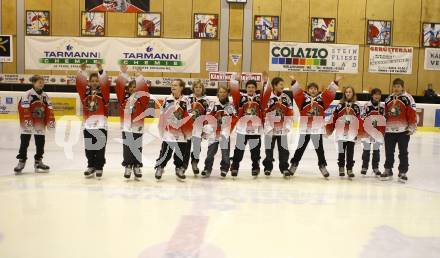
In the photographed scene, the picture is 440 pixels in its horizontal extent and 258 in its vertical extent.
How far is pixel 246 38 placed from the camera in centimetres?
1858

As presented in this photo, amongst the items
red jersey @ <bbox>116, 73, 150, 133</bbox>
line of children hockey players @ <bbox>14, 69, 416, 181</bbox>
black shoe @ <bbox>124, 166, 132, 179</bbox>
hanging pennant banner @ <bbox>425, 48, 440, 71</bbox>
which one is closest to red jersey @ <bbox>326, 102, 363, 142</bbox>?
line of children hockey players @ <bbox>14, 69, 416, 181</bbox>

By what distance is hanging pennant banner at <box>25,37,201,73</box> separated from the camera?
59.7 feet

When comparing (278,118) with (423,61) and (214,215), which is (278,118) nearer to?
(214,215)

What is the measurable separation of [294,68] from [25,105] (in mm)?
12862

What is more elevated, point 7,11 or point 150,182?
point 7,11

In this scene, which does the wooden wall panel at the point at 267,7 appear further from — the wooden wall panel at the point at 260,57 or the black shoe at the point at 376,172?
the black shoe at the point at 376,172

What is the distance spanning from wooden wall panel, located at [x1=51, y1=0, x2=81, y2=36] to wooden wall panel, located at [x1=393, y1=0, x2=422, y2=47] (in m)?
12.1

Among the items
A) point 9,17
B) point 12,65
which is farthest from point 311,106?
point 9,17

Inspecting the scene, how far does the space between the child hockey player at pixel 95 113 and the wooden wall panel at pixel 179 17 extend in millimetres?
11784

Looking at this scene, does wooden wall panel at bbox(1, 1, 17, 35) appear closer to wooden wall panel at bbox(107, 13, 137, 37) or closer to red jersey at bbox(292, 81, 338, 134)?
wooden wall panel at bbox(107, 13, 137, 37)

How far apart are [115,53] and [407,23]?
11.2 meters

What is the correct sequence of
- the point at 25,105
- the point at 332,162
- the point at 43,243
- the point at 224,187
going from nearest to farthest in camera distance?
the point at 43,243 < the point at 224,187 < the point at 25,105 < the point at 332,162

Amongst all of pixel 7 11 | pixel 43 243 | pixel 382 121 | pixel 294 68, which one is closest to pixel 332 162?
pixel 382 121

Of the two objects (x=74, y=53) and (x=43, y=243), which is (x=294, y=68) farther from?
(x=43, y=243)
